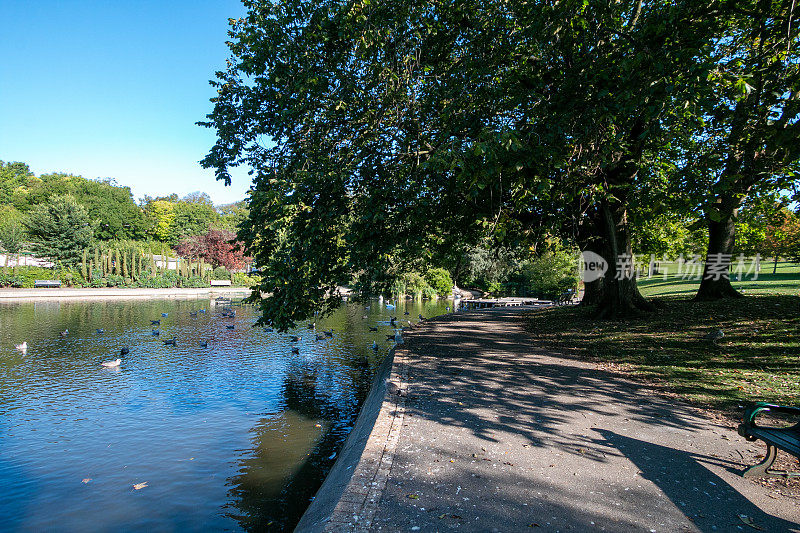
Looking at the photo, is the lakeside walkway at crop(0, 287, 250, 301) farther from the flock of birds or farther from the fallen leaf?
the fallen leaf

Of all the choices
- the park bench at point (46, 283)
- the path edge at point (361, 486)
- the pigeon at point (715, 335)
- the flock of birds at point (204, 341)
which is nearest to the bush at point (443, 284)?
the flock of birds at point (204, 341)

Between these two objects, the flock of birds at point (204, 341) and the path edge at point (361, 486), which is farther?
the flock of birds at point (204, 341)

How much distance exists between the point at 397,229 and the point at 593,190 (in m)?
5.64

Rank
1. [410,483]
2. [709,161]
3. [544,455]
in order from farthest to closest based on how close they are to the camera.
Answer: [709,161] < [544,455] < [410,483]

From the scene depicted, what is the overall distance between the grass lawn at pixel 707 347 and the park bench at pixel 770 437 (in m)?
2.51

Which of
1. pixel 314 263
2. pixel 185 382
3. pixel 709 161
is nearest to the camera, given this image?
pixel 709 161

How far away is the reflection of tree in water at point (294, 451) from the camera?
22.6 ft

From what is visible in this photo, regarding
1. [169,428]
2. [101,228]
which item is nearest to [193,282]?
[101,228]

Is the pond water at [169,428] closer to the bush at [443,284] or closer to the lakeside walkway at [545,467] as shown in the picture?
the lakeside walkway at [545,467]

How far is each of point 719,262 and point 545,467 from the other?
596 inches

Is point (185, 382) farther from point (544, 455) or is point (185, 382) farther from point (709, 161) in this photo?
point (709, 161)

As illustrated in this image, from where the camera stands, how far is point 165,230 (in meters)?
80.4

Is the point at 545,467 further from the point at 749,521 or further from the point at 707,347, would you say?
the point at 707,347

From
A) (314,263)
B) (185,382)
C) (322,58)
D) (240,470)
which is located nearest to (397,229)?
(314,263)
